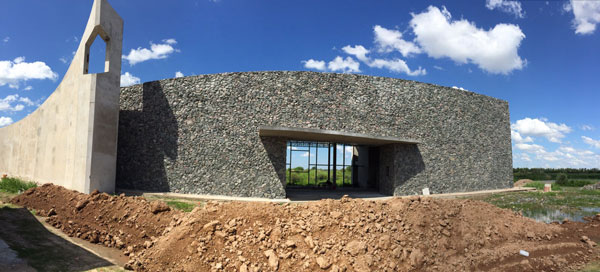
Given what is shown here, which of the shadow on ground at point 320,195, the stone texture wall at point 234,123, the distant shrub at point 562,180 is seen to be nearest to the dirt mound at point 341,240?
the stone texture wall at point 234,123

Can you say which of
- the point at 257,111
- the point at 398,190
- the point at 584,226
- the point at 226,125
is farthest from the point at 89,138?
the point at 584,226

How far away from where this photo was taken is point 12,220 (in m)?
9.50

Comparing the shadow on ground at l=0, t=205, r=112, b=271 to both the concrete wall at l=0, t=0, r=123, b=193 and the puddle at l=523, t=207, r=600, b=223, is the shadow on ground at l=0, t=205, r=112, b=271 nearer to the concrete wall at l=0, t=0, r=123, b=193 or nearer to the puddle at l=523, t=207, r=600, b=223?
the concrete wall at l=0, t=0, r=123, b=193

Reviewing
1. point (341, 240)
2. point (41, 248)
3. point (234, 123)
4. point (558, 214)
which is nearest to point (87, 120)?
point (234, 123)

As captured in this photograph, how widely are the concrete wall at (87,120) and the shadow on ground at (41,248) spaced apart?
116 inches

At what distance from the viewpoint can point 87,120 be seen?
40.5 feet

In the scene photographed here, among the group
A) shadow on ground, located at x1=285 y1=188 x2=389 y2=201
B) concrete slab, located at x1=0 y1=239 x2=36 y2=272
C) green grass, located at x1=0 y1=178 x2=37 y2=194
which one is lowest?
concrete slab, located at x1=0 y1=239 x2=36 y2=272

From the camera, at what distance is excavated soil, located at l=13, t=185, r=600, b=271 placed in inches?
236

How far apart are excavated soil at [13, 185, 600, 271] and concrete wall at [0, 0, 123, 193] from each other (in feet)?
14.0

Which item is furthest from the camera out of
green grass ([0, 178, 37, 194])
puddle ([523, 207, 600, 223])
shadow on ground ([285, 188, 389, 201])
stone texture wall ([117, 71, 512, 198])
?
shadow on ground ([285, 188, 389, 201])

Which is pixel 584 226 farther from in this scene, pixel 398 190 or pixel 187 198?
pixel 187 198

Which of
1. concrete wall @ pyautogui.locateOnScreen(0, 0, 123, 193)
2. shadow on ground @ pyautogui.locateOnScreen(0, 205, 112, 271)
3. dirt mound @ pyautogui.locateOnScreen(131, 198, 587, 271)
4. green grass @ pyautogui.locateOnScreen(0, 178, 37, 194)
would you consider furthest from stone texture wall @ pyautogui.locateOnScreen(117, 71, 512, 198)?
dirt mound @ pyautogui.locateOnScreen(131, 198, 587, 271)

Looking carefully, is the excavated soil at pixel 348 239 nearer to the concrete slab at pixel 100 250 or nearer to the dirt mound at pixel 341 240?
the dirt mound at pixel 341 240

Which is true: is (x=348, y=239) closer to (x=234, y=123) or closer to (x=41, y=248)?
(x=41, y=248)
